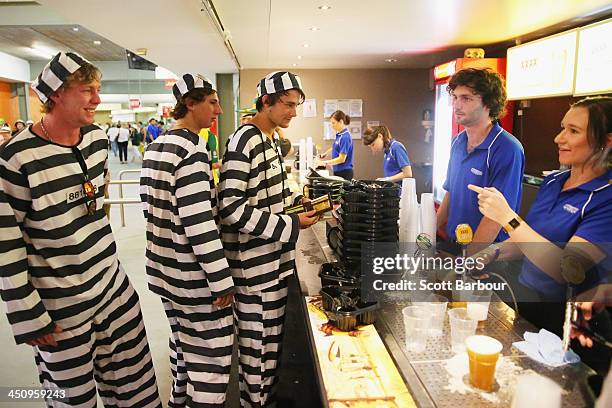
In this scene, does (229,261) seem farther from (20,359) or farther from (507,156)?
(20,359)

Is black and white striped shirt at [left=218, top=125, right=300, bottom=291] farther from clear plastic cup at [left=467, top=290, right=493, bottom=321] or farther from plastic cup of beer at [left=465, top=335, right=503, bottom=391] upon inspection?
plastic cup of beer at [left=465, top=335, right=503, bottom=391]

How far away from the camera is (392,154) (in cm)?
534

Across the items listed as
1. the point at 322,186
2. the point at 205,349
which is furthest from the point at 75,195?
the point at 322,186

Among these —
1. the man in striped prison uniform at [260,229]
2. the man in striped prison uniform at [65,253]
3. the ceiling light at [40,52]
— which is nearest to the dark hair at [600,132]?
the man in striped prison uniform at [260,229]

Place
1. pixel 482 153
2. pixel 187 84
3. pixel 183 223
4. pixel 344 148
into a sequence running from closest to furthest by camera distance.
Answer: pixel 183 223
pixel 187 84
pixel 482 153
pixel 344 148

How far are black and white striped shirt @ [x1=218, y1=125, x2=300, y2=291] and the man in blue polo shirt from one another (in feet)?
2.99

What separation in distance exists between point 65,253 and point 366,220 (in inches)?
50.1

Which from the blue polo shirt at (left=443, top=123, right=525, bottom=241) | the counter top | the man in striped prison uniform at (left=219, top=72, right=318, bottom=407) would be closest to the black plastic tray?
the counter top

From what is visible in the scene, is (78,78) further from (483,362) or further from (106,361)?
(483,362)

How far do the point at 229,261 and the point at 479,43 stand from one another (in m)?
5.86

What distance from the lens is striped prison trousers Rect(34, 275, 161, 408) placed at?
6.02 ft

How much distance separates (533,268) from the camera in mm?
1792

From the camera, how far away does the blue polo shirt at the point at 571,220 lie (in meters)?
1.59

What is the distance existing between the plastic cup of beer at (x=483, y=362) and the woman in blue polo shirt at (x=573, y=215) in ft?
1.73
